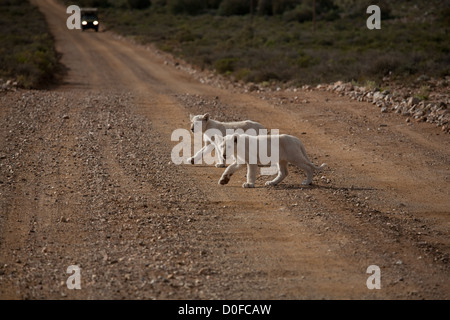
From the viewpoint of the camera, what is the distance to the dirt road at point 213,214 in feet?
20.5

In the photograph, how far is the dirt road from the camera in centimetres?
626

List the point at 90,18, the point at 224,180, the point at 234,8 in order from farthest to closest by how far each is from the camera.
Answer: the point at 234,8
the point at 90,18
the point at 224,180

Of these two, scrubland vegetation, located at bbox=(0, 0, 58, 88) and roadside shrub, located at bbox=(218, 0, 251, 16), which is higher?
roadside shrub, located at bbox=(218, 0, 251, 16)

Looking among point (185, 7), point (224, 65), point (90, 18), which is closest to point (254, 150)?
point (224, 65)

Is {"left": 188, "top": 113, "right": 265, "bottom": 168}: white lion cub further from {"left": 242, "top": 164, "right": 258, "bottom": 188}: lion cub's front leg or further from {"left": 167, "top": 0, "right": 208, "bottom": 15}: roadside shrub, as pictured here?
{"left": 167, "top": 0, "right": 208, "bottom": 15}: roadside shrub

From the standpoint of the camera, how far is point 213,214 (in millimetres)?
8578

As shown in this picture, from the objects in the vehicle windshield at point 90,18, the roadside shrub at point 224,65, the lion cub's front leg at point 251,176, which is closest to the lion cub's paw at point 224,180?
the lion cub's front leg at point 251,176

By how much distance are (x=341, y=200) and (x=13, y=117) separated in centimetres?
1060

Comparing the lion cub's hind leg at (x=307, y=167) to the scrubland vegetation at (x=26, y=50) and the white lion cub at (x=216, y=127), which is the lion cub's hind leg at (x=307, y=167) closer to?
the white lion cub at (x=216, y=127)

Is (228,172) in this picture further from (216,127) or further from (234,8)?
(234,8)

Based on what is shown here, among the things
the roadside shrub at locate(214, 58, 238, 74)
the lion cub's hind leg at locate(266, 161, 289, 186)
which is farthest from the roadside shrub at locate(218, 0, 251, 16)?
the lion cub's hind leg at locate(266, 161, 289, 186)

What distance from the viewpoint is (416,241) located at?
740 centimetres
